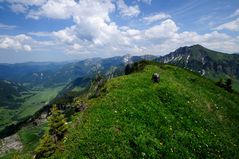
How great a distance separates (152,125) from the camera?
32.0 metres

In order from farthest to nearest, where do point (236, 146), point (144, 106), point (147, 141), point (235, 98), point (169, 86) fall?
point (235, 98) → point (169, 86) → point (144, 106) → point (236, 146) → point (147, 141)

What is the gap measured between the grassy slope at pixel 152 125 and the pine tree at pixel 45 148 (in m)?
1.65

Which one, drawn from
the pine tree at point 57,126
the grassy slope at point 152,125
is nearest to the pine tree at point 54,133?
the pine tree at point 57,126

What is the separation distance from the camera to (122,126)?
30250mm

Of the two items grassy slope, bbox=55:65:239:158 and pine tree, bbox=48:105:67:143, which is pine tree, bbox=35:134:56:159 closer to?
grassy slope, bbox=55:65:239:158

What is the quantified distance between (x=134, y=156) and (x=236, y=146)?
633 inches

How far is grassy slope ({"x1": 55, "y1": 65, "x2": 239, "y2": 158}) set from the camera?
27.3 meters

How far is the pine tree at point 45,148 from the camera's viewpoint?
26.0 metres

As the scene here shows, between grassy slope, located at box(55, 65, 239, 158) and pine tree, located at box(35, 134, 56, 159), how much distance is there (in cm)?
165

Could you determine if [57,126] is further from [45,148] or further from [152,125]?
[152,125]

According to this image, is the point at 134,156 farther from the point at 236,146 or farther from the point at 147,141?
the point at 236,146

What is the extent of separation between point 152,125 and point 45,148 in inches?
549

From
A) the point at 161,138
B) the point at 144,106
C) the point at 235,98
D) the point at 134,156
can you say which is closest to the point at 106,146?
the point at 134,156

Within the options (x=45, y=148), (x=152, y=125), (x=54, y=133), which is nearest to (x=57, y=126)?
Answer: (x=54, y=133)
